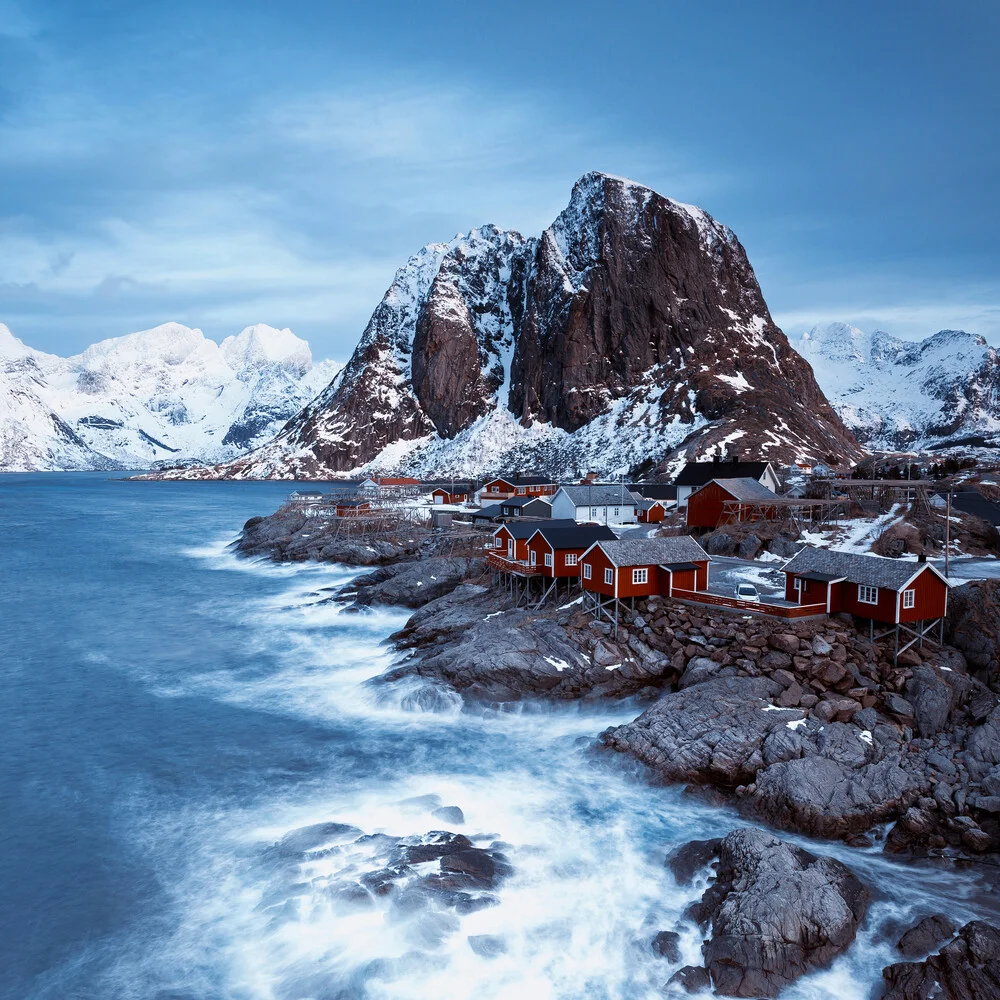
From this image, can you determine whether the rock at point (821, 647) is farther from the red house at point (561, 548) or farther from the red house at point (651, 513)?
the red house at point (651, 513)

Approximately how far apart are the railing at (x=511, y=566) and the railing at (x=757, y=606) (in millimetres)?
9417

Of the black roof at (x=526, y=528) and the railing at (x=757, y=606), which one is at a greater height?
the black roof at (x=526, y=528)

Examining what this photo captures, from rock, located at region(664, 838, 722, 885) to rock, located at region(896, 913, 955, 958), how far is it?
4988 millimetres

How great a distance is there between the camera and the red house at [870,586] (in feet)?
101

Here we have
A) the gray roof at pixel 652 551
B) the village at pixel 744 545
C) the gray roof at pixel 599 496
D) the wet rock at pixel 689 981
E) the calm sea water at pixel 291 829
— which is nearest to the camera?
the wet rock at pixel 689 981

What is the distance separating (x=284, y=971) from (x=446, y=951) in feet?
12.8

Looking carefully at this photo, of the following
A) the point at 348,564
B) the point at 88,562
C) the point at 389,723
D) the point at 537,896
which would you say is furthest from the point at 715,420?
the point at 537,896

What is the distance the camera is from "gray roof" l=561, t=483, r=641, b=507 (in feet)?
232

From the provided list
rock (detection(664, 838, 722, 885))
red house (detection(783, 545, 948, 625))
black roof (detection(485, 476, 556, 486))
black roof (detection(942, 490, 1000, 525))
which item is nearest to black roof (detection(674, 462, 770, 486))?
black roof (detection(942, 490, 1000, 525))

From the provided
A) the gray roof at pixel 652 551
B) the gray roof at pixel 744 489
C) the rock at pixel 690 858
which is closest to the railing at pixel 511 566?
the gray roof at pixel 652 551

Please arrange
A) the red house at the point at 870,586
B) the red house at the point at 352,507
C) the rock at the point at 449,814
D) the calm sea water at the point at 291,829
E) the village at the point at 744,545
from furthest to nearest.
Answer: the red house at the point at 352,507, the village at the point at 744,545, the red house at the point at 870,586, the rock at the point at 449,814, the calm sea water at the point at 291,829

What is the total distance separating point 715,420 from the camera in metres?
143

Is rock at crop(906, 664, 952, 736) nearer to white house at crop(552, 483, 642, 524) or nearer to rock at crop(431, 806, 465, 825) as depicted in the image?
rock at crop(431, 806, 465, 825)

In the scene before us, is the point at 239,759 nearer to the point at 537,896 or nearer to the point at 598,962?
the point at 537,896
